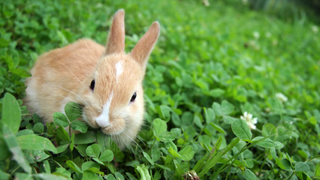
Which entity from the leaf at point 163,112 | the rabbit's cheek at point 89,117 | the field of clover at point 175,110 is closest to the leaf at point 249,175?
the field of clover at point 175,110

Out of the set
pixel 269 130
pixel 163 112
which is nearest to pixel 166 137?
pixel 163 112

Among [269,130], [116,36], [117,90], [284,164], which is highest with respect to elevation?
[116,36]

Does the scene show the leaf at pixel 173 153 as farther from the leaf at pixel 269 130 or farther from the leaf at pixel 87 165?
the leaf at pixel 269 130

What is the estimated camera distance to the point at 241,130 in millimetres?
1725

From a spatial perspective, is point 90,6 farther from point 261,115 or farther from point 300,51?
point 300,51

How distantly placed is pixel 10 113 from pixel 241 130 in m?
1.53

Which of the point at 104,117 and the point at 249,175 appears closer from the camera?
the point at 104,117

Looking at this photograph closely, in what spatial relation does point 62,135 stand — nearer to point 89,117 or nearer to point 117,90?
point 89,117

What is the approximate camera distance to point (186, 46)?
411 cm

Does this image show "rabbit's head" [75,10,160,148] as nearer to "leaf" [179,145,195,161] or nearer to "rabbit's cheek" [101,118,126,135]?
"rabbit's cheek" [101,118,126,135]

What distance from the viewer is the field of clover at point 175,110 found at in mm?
1615

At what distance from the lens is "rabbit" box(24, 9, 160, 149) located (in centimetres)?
175

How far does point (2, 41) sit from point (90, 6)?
2.13 m

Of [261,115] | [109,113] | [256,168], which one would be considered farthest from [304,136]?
[109,113]
